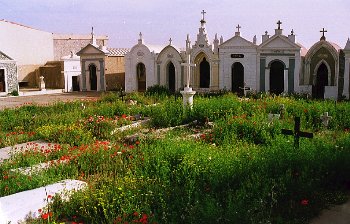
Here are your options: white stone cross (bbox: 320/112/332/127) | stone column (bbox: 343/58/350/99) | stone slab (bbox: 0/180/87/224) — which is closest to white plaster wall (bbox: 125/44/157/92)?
stone column (bbox: 343/58/350/99)

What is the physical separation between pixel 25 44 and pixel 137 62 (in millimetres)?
17802

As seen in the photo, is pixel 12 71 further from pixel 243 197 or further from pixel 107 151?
pixel 243 197

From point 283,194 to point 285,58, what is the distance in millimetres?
19323

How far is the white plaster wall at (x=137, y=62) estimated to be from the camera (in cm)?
2878

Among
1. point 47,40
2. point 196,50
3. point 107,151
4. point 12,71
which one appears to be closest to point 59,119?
point 107,151

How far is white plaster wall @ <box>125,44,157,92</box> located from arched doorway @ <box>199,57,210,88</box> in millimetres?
3386

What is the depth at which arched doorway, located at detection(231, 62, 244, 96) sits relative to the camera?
26297 mm

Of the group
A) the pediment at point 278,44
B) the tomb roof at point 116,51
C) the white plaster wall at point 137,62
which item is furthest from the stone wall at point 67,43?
the pediment at point 278,44

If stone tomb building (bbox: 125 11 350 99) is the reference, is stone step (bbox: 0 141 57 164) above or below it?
below

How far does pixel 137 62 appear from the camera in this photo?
29.5 m

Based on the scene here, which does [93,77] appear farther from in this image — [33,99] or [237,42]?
[237,42]

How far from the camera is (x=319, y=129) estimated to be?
13125 millimetres

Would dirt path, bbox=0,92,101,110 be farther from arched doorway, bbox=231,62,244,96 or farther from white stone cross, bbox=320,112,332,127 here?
white stone cross, bbox=320,112,332,127

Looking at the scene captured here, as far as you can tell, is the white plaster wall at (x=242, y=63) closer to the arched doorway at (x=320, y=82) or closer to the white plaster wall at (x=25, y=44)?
the arched doorway at (x=320, y=82)
